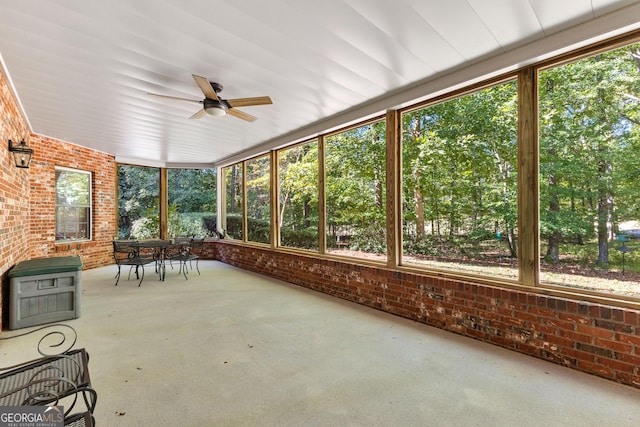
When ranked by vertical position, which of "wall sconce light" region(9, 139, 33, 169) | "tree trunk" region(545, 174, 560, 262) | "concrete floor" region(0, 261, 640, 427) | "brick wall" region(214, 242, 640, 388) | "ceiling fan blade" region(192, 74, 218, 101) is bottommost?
"concrete floor" region(0, 261, 640, 427)

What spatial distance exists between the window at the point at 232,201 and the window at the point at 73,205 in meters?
3.26

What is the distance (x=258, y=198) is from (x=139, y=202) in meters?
3.52

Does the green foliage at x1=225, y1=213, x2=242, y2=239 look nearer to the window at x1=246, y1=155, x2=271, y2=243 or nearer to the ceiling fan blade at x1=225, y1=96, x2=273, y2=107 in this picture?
the window at x1=246, y1=155, x2=271, y2=243

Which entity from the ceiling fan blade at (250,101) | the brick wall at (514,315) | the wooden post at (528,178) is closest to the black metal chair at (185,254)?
the brick wall at (514,315)

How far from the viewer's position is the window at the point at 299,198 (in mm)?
6795

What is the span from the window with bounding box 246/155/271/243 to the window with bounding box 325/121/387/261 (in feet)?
8.48

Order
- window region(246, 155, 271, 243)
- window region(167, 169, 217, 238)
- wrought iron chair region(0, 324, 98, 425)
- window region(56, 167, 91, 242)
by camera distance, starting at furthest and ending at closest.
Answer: window region(167, 169, 217, 238)
window region(246, 155, 271, 243)
window region(56, 167, 91, 242)
wrought iron chair region(0, 324, 98, 425)

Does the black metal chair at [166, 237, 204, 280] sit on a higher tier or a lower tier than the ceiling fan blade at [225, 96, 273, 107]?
lower

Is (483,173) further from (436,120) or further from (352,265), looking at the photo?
(352,265)

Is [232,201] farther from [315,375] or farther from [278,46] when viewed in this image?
[315,375]

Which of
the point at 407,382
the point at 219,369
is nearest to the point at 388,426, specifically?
the point at 407,382

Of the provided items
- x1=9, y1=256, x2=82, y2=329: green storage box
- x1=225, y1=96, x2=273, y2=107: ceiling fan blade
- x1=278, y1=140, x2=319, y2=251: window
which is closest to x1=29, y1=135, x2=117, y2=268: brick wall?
x1=9, y1=256, x2=82, y2=329: green storage box

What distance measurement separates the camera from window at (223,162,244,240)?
8.85 m

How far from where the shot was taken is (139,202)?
8609 mm
